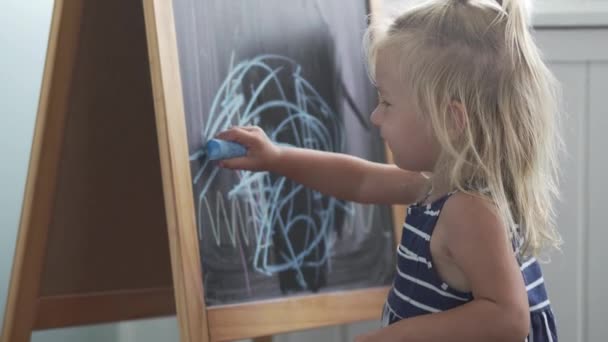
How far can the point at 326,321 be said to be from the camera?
60.7 inches

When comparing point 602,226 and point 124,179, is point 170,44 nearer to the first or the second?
point 124,179

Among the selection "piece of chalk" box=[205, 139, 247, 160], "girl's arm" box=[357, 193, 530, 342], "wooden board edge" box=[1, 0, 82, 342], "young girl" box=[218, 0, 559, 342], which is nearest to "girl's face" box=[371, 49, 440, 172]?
"young girl" box=[218, 0, 559, 342]

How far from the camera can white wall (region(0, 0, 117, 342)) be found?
1.70 metres

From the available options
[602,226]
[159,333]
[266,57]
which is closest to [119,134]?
[266,57]

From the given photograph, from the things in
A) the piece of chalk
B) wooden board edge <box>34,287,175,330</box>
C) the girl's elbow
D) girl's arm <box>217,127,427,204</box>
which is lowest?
wooden board edge <box>34,287,175,330</box>

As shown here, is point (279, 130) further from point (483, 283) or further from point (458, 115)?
point (483, 283)

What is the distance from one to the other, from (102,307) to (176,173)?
0.41 meters

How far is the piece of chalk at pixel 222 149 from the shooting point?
137cm

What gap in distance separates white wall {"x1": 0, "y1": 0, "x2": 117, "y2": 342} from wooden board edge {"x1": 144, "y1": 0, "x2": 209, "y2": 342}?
19.4 inches

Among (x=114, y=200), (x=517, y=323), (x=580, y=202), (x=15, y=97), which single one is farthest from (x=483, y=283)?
(x=15, y=97)

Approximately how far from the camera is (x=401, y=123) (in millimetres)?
1304

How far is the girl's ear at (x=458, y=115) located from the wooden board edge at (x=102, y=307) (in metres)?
0.65

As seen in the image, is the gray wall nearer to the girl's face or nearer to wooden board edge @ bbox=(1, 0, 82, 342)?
wooden board edge @ bbox=(1, 0, 82, 342)

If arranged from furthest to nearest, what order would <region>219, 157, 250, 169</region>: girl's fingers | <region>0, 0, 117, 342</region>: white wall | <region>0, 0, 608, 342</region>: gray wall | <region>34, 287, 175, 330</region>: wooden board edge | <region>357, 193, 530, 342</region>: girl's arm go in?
1. <region>0, 0, 608, 342</region>: gray wall
2. <region>0, 0, 117, 342</region>: white wall
3. <region>34, 287, 175, 330</region>: wooden board edge
4. <region>219, 157, 250, 169</region>: girl's fingers
5. <region>357, 193, 530, 342</region>: girl's arm
